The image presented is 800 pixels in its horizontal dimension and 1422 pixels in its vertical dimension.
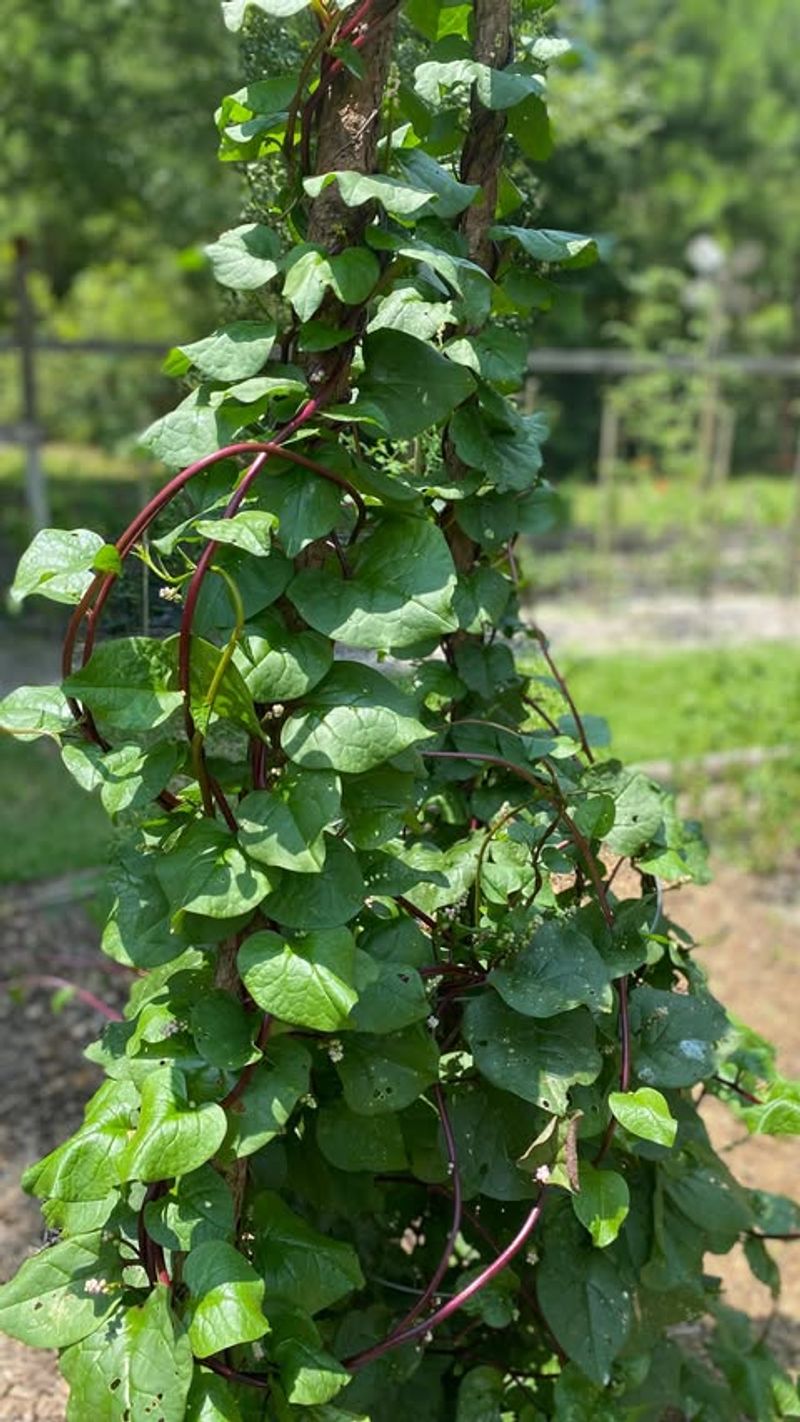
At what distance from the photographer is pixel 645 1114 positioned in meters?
1.17

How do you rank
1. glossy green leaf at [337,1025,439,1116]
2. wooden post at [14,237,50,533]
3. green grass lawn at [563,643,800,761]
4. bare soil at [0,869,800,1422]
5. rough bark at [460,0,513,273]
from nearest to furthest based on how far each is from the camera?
glossy green leaf at [337,1025,439,1116], rough bark at [460,0,513,273], bare soil at [0,869,800,1422], green grass lawn at [563,643,800,761], wooden post at [14,237,50,533]

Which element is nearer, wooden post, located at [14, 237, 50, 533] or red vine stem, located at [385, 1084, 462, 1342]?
red vine stem, located at [385, 1084, 462, 1342]

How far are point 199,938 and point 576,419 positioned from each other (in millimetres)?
14683

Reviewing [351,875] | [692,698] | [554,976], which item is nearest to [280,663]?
[351,875]

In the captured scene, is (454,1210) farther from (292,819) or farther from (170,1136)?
(292,819)

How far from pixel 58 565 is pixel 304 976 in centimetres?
37

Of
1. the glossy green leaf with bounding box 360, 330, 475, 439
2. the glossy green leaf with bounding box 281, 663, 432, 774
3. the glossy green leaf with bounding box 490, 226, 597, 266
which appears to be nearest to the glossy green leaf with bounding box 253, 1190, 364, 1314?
the glossy green leaf with bounding box 281, 663, 432, 774

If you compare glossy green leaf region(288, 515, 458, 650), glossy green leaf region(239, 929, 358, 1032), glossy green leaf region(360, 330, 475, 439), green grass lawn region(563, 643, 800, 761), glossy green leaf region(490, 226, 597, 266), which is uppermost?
glossy green leaf region(490, 226, 597, 266)

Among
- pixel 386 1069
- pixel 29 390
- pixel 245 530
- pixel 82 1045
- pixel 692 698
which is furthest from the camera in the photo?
pixel 29 390

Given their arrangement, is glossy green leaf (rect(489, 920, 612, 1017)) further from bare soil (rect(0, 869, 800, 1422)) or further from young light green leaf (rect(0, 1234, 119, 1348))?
bare soil (rect(0, 869, 800, 1422))

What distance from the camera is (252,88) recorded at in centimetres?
106

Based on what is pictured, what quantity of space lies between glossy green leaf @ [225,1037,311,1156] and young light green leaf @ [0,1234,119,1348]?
0.54 ft

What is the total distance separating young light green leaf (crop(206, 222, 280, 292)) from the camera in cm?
106

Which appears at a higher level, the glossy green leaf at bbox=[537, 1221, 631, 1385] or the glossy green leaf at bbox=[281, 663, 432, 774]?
the glossy green leaf at bbox=[281, 663, 432, 774]
